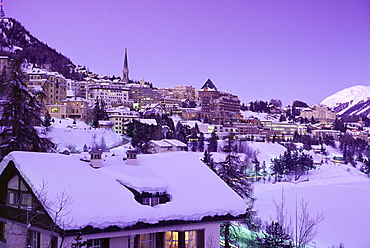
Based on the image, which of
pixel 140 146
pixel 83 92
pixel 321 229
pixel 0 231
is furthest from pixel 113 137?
pixel 83 92

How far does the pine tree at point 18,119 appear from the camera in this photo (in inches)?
658

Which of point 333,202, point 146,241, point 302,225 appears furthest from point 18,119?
point 333,202

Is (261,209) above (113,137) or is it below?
below

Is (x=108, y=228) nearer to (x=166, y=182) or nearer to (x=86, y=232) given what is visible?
(x=86, y=232)

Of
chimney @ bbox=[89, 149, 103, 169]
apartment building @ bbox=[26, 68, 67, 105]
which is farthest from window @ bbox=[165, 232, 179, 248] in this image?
apartment building @ bbox=[26, 68, 67, 105]

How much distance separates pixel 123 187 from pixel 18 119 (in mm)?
7407

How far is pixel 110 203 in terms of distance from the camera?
10.7m

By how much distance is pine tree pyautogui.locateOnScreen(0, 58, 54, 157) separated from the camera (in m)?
16.7

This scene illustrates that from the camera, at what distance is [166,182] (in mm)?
12414

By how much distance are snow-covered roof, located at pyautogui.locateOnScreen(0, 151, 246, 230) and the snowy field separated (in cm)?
1222

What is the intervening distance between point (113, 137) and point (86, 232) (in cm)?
7179

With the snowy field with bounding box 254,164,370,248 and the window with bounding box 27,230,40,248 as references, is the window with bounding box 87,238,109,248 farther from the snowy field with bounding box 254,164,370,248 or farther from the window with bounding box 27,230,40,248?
the snowy field with bounding box 254,164,370,248

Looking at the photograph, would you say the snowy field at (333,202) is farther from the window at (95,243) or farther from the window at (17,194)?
the window at (17,194)

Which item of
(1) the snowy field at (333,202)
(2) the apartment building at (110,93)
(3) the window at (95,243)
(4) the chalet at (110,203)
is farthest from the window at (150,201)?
(2) the apartment building at (110,93)
